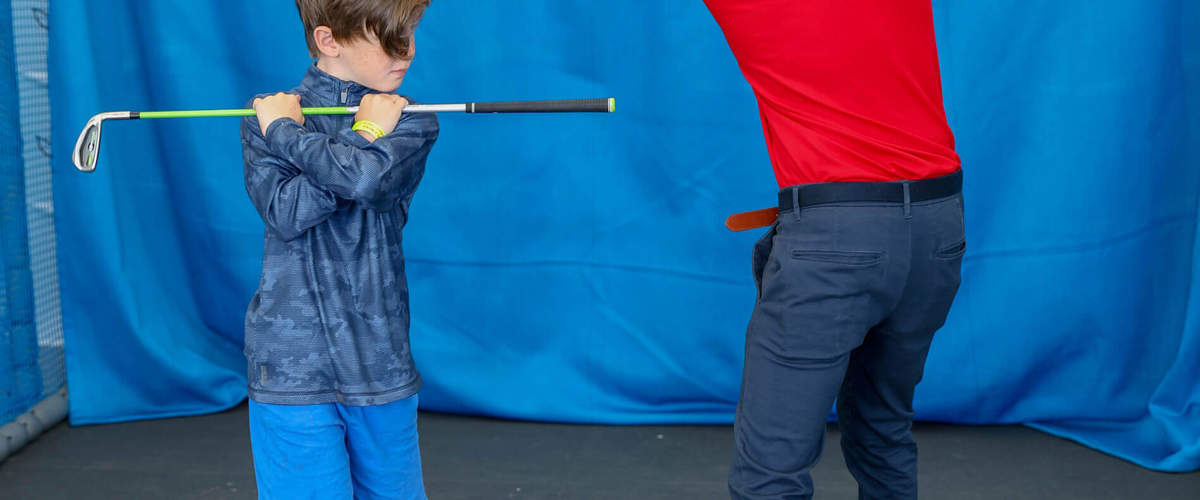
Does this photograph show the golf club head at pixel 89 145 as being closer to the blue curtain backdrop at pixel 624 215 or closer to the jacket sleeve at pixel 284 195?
the jacket sleeve at pixel 284 195

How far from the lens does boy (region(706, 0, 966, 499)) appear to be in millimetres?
1302

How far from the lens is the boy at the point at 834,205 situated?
130cm

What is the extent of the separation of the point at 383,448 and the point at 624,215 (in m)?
1.13

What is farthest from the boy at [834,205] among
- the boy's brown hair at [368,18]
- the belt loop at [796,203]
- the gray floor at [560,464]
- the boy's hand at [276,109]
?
the gray floor at [560,464]

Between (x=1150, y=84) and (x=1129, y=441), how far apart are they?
784 millimetres

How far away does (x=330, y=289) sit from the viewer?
4.60 ft

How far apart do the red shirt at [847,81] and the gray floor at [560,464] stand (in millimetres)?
984

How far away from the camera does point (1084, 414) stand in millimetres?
2402

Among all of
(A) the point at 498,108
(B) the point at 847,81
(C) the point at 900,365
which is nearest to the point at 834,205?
(B) the point at 847,81

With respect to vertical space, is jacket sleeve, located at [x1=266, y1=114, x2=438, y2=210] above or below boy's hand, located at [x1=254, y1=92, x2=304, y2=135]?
below

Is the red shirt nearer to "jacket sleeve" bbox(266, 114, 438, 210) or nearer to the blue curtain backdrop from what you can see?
"jacket sleeve" bbox(266, 114, 438, 210)

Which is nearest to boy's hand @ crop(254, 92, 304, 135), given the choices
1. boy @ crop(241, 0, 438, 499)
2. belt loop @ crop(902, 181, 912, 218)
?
boy @ crop(241, 0, 438, 499)

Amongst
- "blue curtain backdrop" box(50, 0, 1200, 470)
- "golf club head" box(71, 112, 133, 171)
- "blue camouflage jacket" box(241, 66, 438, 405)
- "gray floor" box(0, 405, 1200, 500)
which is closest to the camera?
"blue camouflage jacket" box(241, 66, 438, 405)

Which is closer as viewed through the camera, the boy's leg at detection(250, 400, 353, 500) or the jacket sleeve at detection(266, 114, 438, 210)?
the jacket sleeve at detection(266, 114, 438, 210)
